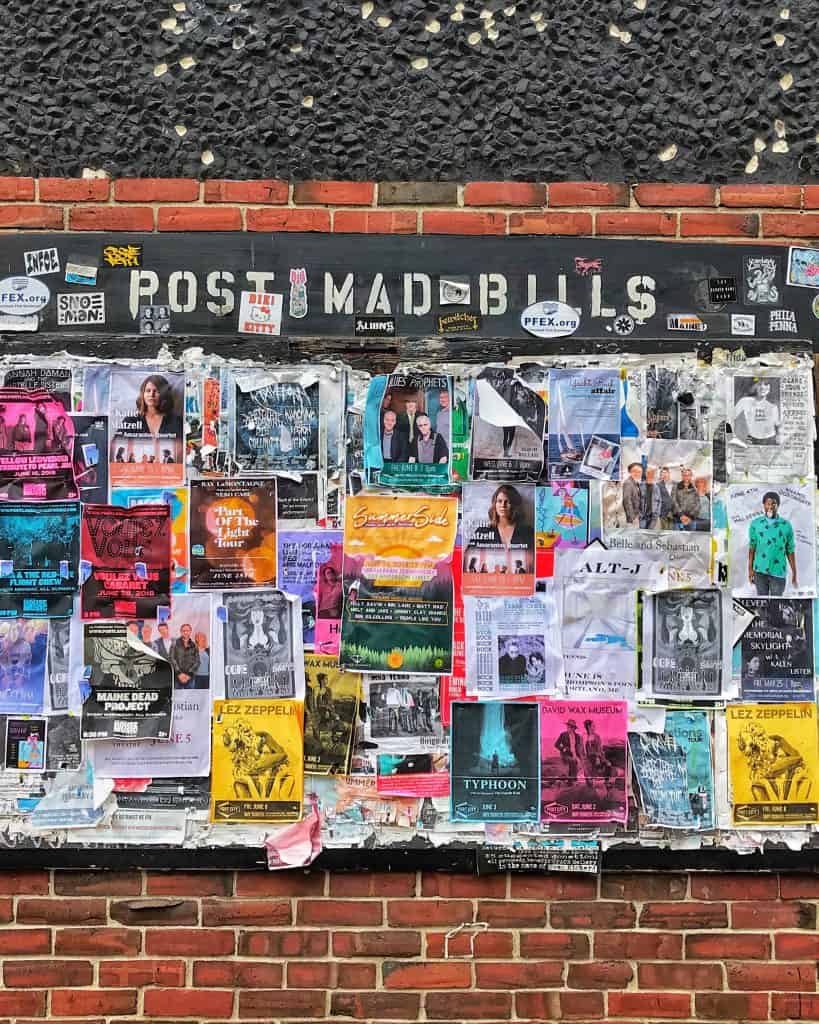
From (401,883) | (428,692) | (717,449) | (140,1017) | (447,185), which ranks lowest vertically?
(140,1017)

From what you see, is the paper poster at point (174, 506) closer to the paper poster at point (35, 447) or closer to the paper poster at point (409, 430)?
the paper poster at point (35, 447)

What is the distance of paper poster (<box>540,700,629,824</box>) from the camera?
2629 mm

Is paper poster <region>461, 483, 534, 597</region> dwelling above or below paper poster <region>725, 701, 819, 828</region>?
above

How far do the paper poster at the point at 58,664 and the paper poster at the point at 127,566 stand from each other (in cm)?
9

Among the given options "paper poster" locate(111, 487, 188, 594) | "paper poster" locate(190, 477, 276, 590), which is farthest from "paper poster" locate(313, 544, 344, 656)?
"paper poster" locate(111, 487, 188, 594)

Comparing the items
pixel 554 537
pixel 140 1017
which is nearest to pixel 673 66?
pixel 554 537

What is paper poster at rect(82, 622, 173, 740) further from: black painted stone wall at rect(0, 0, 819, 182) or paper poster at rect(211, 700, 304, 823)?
black painted stone wall at rect(0, 0, 819, 182)

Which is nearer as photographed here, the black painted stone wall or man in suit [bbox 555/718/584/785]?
man in suit [bbox 555/718/584/785]

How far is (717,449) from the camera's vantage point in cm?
269

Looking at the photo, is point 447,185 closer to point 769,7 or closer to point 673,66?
point 673,66

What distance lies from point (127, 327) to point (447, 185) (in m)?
1.10

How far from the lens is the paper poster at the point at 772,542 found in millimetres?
2670

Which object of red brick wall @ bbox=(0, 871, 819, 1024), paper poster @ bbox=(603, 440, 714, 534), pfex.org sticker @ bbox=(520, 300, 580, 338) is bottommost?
red brick wall @ bbox=(0, 871, 819, 1024)

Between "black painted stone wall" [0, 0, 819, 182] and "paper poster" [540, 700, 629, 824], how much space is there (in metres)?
1.72
